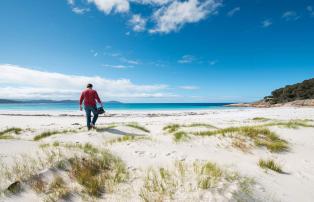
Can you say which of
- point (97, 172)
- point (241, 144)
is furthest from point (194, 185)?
point (241, 144)

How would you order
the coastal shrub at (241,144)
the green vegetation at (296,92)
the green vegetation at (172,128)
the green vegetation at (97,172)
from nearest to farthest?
the green vegetation at (97,172), the coastal shrub at (241,144), the green vegetation at (172,128), the green vegetation at (296,92)

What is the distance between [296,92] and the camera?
171ft

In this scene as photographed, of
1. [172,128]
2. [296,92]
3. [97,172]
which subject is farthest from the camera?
[296,92]

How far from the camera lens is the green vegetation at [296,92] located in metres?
50.2

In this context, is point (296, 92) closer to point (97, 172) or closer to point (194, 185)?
point (194, 185)

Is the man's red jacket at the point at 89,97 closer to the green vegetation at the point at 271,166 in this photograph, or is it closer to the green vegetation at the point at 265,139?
the green vegetation at the point at 265,139

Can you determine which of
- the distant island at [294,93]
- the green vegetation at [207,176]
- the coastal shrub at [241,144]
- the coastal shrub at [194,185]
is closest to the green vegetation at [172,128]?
the coastal shrub at [241,144]

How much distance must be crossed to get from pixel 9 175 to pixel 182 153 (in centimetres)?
306

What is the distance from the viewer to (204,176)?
2.57 m

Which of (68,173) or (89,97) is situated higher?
(89,97)

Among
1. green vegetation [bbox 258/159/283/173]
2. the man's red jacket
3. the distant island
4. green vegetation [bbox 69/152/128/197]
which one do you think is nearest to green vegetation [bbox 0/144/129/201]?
green vegetation [bbox 69/152/128/197]

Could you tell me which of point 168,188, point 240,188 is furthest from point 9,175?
point 240,188

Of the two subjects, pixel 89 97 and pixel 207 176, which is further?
pixel 89 97

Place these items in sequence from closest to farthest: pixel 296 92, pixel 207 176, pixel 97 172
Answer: pixel 207 176 < pixel 97 172 < pixel 296 92
